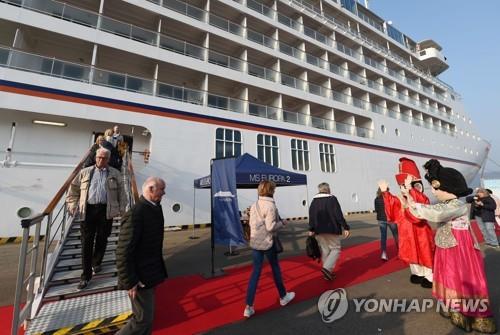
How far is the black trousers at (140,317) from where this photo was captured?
2.06 m

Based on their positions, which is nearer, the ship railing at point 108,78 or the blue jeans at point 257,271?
the blue jeans at point 257,271

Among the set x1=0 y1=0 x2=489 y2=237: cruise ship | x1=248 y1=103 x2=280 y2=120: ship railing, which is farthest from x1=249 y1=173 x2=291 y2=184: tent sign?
x1=248 y1=103 x2=280 y2=120: ship railing

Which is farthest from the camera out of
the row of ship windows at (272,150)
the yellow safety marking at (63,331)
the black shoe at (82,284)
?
the row of ship windows at (272,150)

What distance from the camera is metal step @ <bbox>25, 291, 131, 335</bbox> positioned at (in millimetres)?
2660

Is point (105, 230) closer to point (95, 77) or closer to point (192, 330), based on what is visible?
point (192, 330)

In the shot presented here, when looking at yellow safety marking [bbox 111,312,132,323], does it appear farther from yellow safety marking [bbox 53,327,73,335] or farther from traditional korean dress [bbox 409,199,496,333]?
traditional korean dress [bbox 409,199,496,333]

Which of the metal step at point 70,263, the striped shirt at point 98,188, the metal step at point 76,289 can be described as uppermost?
the striped shirt at point 98,188

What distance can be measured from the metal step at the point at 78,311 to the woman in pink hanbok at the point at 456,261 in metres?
3.96

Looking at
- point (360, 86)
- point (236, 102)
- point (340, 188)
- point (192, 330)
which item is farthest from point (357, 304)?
point (360, 86)

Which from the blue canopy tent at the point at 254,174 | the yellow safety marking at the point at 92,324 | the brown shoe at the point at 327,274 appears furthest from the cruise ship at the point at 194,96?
the yellow safety marking at the point at 92,324

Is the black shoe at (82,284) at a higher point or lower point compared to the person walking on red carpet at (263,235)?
lower

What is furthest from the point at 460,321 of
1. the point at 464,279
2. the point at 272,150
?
the point at 272,150

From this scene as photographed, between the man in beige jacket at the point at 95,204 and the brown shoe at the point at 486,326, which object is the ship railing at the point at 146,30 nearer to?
the man in beige jacket at the point at 95,204

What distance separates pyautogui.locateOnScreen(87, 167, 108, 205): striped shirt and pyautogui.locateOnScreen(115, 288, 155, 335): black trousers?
2022 mm
